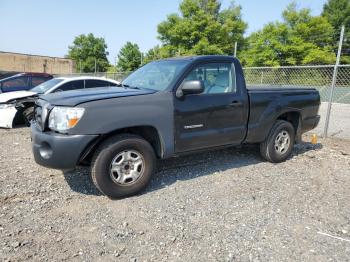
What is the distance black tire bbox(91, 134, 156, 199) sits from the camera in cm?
367

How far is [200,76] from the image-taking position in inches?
177

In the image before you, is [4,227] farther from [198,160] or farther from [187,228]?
[198,160]

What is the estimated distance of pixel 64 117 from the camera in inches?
138

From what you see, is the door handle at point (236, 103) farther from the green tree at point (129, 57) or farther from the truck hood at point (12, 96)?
the green tree at point (129, 57)

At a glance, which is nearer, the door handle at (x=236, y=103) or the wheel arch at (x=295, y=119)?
the door handle at (x=236, y=103)

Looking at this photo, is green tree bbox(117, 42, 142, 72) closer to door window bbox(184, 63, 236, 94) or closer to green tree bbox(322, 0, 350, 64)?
green tree bbox(322, 0, 350, 64)

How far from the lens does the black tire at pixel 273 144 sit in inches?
214

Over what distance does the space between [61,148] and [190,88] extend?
1.77m

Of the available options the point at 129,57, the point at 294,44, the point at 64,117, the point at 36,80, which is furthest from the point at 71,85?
the point at 129,57

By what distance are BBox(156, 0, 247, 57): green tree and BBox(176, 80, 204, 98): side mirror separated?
31.6 m

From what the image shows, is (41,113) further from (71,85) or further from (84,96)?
(71,85)

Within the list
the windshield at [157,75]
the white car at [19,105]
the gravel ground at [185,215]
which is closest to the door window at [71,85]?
the white car at [19,105]

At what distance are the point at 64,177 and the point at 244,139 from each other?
2.92 metres

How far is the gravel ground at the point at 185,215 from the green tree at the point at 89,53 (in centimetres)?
6512
